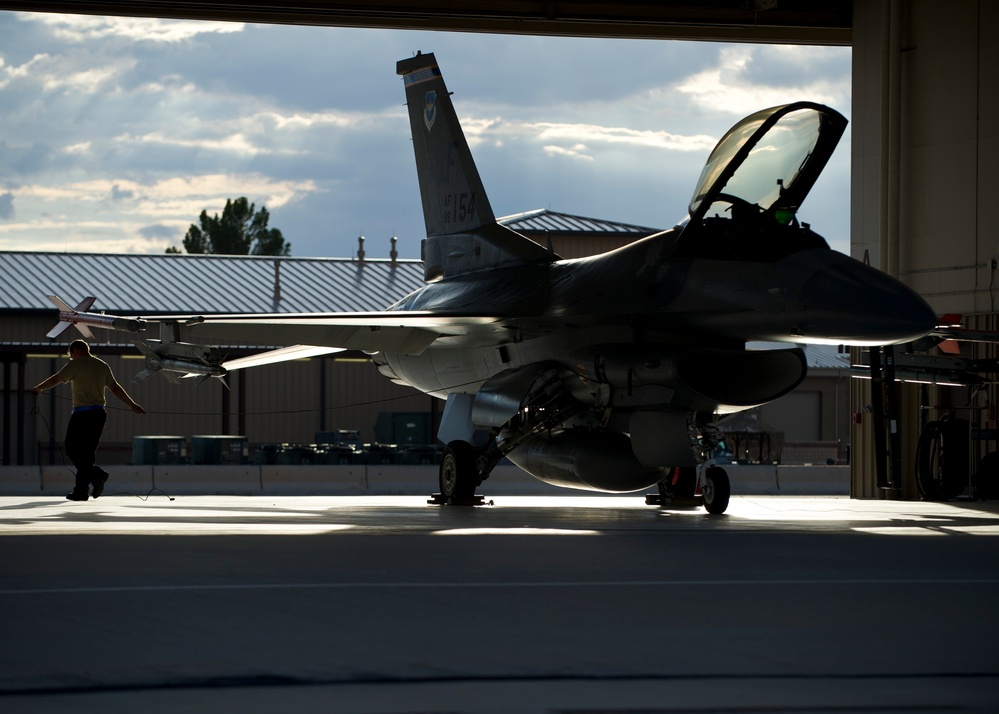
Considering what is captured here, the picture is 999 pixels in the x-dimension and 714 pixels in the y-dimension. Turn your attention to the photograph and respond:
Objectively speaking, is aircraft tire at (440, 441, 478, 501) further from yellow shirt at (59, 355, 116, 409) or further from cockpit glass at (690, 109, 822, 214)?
cockpit glass at (690, 109, 822, 214)

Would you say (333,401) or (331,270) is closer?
(333,401)

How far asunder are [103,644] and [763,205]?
303 inches

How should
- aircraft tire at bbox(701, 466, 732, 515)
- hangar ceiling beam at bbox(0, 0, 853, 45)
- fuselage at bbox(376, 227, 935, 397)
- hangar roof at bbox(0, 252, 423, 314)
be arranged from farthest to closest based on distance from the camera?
hangar roof at bbox(0, 252, 423, 314) → hangar ceiling beam at bbox(0, 0, 853, 45) → aircraft tire at bbox(701, 466, 732, 515) → fuselage at bbox(376, 227, 935, 397)

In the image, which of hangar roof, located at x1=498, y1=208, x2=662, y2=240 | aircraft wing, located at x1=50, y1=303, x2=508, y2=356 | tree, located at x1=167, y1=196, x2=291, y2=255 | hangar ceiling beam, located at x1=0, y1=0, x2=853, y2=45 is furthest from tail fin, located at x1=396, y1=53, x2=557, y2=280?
tree, located at x1=167, y1=196, x2=291, y2=255

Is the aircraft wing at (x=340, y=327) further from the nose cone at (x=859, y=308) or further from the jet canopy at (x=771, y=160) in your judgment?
the nose cone at (x=859, y=308)

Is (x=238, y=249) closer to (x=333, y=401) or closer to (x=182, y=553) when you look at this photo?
(x=333, y=401)

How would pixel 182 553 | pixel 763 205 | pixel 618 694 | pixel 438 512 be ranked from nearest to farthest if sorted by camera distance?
pixel 618 694
pixel 182 553
pixel 763 205
pixel 438 512

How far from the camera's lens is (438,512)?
38.0 feet

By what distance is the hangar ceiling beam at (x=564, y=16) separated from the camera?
16953mm

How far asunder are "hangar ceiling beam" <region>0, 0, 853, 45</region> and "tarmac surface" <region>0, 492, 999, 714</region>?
1019 cm

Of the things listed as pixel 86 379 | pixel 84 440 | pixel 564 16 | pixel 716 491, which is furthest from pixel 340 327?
pixel 564 16

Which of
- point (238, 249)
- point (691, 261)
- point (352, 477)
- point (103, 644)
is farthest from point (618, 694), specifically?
point (238, 249)

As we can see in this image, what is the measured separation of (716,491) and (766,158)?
2988 mm

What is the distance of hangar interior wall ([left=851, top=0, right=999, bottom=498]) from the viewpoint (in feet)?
49.8
